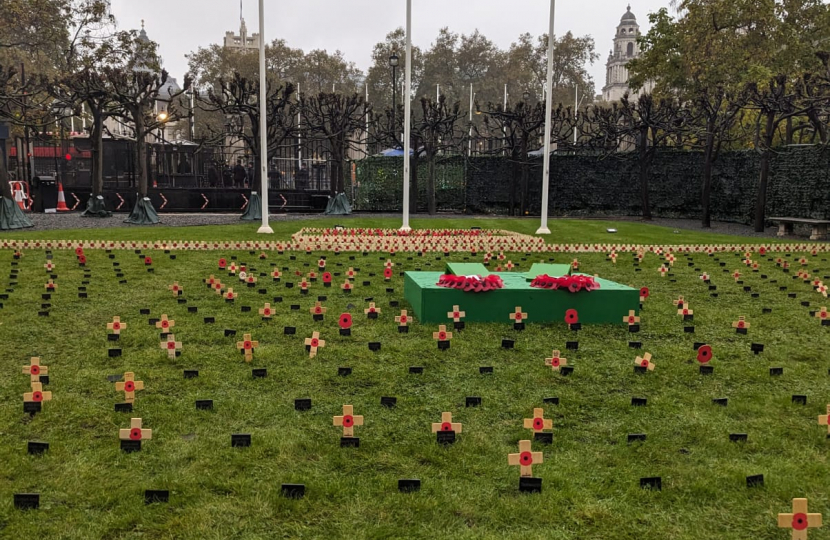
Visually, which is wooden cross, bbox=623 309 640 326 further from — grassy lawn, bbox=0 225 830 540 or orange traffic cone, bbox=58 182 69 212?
orange traffic cone, bbox=58 182 69 212

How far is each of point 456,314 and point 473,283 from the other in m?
0.38

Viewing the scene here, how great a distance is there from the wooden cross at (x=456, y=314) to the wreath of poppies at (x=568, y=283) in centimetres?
91

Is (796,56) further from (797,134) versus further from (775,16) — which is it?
(797,134)

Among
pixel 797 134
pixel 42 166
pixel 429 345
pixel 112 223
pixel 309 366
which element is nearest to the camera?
pixel 309 366

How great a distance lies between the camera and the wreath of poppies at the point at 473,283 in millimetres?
7199

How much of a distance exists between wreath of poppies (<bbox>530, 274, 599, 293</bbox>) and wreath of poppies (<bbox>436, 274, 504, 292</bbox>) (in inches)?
16.9

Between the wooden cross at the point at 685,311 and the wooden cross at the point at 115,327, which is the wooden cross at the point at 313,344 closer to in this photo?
the wooden cross at the point at 115,327

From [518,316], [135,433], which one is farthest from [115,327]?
[518,316]

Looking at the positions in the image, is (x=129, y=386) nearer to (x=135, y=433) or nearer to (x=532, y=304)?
(x=135, y=433)

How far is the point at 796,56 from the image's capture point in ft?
117

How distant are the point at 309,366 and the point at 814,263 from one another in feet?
40.6

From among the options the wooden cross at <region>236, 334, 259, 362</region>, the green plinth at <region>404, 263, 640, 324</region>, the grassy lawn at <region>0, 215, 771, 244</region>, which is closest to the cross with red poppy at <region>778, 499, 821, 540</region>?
the wooden cross at <region>236, 334, 259, 362</region>

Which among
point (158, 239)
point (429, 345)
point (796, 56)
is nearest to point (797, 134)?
point (796, 56)

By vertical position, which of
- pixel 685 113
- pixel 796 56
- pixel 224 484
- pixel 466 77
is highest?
pixel 466 77
